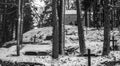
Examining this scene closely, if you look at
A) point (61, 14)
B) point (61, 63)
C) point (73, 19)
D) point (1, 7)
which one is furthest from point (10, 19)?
point (61, 63)

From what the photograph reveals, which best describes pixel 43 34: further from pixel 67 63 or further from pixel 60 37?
pixel 67 63

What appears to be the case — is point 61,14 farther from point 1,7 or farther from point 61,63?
point 1,7

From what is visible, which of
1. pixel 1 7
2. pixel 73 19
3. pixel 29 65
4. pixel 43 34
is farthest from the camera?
pixel 73 19

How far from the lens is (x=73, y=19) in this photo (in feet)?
192

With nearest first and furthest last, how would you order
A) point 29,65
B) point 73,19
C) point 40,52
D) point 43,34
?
1. point 29,65
2. point 40,52
3. point 43,34
4. point 73,19

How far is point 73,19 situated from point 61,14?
36.7m

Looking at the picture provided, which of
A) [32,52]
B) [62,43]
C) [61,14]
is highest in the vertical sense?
[61,14]

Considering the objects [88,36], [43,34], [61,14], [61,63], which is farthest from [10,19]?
[61,63]

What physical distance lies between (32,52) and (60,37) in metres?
5.65

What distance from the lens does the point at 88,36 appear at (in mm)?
36094

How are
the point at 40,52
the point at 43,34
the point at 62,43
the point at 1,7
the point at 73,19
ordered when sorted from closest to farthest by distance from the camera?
the point at 62,43 → the point at 40,52 → the point at 43,34 → the point at 1,7 → the point at 73,19

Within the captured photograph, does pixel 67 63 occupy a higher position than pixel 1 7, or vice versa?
pixel 1 7

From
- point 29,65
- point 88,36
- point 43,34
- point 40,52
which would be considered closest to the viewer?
point 29,65

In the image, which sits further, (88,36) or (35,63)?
(88,36)
